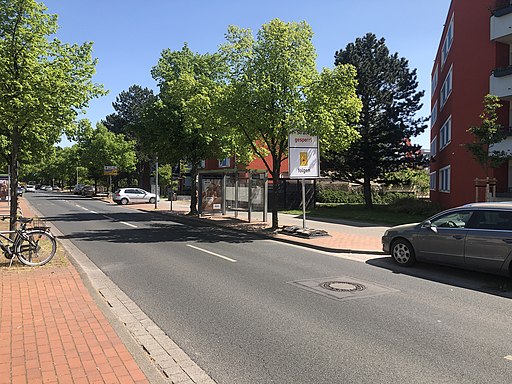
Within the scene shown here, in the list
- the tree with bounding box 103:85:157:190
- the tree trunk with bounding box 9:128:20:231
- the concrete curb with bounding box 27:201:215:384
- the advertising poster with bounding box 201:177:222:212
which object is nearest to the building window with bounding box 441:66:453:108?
the advertising poster with bounding box 201:177:222:212

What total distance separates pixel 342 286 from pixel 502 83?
16621 mm

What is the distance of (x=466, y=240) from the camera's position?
28.6 ft

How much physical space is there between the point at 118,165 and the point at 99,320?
54.8 metres

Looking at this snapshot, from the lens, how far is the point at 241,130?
683 inches

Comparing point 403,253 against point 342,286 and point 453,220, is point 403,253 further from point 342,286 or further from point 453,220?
point 342,286

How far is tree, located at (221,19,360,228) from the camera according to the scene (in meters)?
15.7

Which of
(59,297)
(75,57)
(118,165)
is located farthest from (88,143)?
(59,297)

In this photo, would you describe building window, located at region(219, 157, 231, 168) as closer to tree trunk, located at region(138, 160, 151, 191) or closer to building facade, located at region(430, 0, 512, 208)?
building facade, located at region(430, 0, 512, 208)

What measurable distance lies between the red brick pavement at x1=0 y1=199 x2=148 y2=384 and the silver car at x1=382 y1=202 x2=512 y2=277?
6747 millimetres

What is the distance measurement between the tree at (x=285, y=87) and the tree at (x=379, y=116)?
41.6 ft

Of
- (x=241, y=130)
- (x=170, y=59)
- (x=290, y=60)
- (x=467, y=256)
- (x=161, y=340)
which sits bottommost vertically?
(x=161, y=340)

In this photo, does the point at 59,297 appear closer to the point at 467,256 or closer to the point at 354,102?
the point at 467,256

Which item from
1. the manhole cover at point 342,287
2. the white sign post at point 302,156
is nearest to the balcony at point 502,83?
the white sign post at point 302,156

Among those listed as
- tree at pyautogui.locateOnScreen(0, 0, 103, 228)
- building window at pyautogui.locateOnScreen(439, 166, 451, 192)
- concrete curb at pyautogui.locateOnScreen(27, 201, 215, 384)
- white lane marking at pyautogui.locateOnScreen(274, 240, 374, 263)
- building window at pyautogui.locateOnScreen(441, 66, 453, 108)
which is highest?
building window at pyautogui.locateOnScreen(441, 66, 453, 108)
